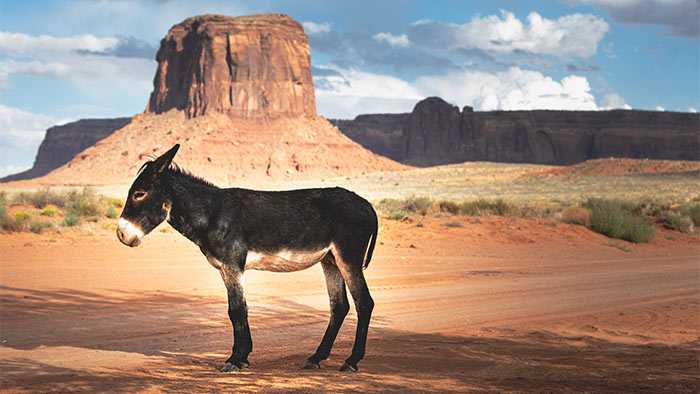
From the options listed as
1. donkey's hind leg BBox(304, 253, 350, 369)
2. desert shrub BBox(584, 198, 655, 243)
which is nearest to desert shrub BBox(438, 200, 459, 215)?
desert shrub BBox(584, 198, 655, 243)

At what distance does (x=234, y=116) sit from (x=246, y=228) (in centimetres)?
11172

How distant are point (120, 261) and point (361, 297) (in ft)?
37.4

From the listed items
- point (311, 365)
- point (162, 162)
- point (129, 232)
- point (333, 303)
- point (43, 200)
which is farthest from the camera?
point (43, 200)

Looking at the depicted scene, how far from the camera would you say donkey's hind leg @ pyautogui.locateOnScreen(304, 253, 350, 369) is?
789 cm

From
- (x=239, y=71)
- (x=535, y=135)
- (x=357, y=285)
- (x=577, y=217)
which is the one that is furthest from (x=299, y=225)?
(x=535, y=135)

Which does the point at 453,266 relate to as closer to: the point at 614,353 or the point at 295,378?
the point at 614,353

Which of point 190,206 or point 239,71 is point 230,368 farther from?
point 239,71

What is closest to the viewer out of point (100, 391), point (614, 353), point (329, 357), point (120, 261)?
point (100, 391)

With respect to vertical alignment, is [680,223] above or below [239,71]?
below

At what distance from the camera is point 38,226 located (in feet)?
Result: 73.7

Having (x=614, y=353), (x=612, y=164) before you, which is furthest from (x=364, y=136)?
(x=614, y=353)

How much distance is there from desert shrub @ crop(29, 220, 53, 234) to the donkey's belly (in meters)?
16.5

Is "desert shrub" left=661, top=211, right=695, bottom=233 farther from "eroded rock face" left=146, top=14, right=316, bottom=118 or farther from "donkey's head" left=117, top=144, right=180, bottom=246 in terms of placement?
"eroded rock face" left=146, top=14, right=316, bottom=118

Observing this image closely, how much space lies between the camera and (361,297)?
7746mm
